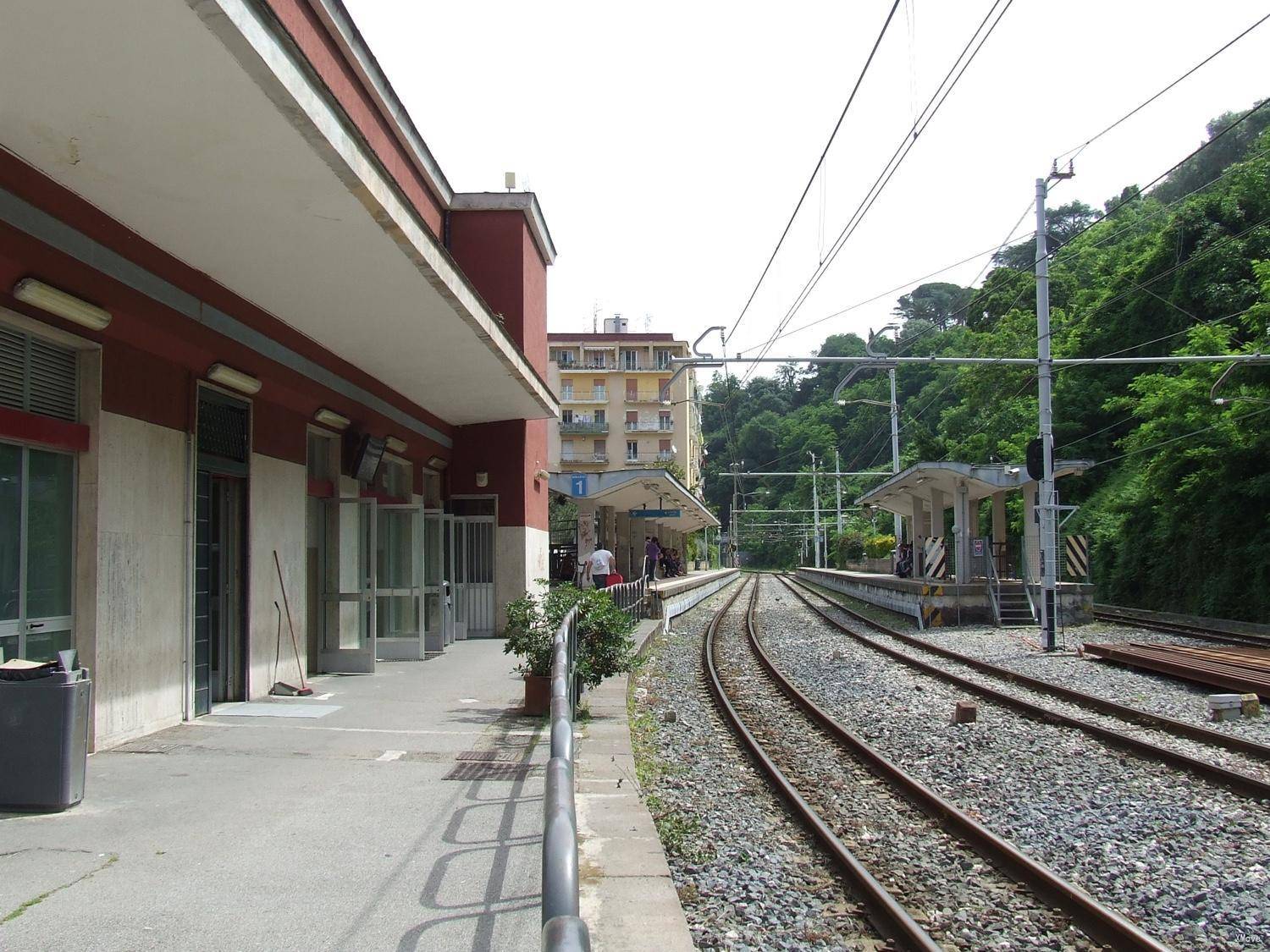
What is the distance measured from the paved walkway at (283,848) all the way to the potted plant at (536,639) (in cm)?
89

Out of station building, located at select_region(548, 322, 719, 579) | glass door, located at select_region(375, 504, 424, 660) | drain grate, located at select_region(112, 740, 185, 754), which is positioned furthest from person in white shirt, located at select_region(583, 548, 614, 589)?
station building, located at select_region(548, 322, 719, 579)

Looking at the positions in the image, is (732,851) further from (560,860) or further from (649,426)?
(649,426)

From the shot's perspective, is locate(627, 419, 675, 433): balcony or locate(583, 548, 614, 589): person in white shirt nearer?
locate(583, 548, 614, 589): person in white shirt

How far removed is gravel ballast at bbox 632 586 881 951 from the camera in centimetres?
500

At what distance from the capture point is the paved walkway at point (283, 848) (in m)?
3.94

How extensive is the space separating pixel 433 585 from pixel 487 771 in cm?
872

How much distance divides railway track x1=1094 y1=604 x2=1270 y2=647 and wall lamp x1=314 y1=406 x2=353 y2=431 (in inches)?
598

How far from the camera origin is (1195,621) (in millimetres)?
22469

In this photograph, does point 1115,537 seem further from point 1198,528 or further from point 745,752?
point 745,752

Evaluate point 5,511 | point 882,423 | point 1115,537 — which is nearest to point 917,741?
point 5,511

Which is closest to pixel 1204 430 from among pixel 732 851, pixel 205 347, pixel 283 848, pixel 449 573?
pixel 449 573

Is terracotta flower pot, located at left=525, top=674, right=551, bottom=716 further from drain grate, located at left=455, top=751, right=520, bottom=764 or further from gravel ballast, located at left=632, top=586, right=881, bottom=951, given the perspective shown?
drain grate, located at left=455, top=751, right=520, bottom=764

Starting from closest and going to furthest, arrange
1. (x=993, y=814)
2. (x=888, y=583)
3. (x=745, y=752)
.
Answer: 1. (x=993, y=814)
2. (x=745, y=752)
3. (x=888, y=583)

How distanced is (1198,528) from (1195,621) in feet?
11.6
